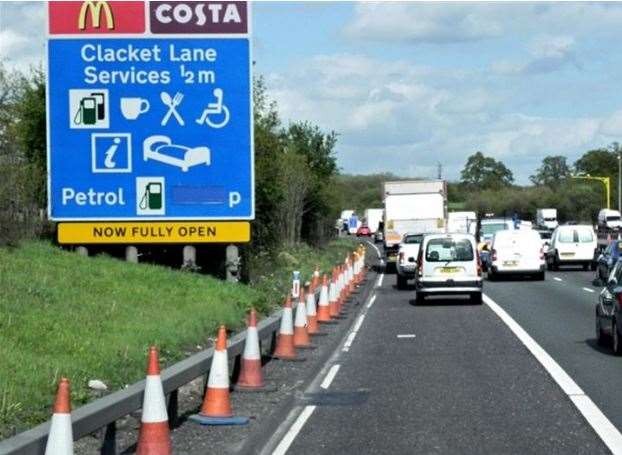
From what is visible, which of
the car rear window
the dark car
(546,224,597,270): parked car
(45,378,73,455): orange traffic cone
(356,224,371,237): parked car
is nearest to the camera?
(45,378,73,455): orange traffic cone

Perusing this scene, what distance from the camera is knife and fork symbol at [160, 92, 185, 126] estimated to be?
2517cm

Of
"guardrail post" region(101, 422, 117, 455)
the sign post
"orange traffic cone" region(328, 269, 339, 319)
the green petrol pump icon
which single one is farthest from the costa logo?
"guardrail post" region(101, 422, 117, 455)

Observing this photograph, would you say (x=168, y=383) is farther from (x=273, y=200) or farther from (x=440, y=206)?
(x=440, y=206)

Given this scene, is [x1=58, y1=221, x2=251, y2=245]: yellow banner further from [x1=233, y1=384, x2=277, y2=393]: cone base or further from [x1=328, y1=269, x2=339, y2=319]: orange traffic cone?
[x1=233, y1=384, x2=277, y2=393]: cone base

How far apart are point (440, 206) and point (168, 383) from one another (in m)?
38.1

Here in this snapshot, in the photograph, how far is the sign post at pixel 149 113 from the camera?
24938mm

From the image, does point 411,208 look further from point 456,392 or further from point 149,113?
point 456,392

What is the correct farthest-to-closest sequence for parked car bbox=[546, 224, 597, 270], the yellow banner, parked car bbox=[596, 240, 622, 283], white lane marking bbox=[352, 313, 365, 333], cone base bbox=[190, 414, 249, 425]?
parked car bbox=[546, 224, 597, 270] → parked car bbox=[596, 240, 622, 283] → the yellow banner → white lane marking bbox=[352, 313, 365, 333] → cone base bbox=[190, 414, 249, 425]

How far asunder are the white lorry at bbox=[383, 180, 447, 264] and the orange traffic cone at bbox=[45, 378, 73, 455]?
4082 centimetres

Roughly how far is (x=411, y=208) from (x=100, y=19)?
2509cm

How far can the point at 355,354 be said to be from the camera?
18.6 metres

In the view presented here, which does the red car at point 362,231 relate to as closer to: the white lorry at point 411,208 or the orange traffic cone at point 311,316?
the white lorry at point 411,208

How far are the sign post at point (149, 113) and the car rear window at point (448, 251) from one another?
6477mm

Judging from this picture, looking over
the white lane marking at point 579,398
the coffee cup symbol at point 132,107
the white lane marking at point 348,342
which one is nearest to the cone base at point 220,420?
the white lane marking at point 579,398
